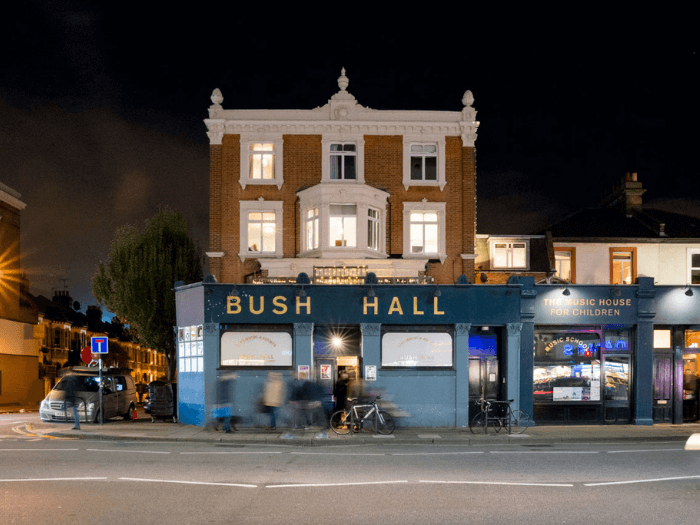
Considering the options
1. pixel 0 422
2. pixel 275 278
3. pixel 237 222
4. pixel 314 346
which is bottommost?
pixel 0 422

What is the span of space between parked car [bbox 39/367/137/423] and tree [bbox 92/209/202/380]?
10235mm

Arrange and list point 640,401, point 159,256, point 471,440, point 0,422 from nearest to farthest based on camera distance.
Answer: point 471,440, point 640,401, point 0,422, point 159,256

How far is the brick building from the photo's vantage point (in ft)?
96.5

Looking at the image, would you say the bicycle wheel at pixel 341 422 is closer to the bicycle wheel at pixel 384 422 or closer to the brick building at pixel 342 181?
the bicycle wheel at pixel 384 422

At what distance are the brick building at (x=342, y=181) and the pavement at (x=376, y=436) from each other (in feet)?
28.5

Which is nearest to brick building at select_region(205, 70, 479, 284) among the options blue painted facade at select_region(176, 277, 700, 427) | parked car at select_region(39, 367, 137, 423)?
parked car at select_region(39, 367, 137, 423)

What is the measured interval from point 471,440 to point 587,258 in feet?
48.1

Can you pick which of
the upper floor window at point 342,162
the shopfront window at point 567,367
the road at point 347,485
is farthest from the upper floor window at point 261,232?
the road at point 347,485

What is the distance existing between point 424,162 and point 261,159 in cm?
658

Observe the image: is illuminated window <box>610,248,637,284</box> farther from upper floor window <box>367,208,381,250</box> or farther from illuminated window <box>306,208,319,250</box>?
illuminated window <box>306,208,319,250</box>

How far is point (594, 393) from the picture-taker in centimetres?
2355

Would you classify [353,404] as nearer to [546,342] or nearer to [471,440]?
[471,440]

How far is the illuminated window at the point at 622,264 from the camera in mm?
31219

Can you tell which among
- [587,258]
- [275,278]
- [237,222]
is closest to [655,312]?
[587,258]
